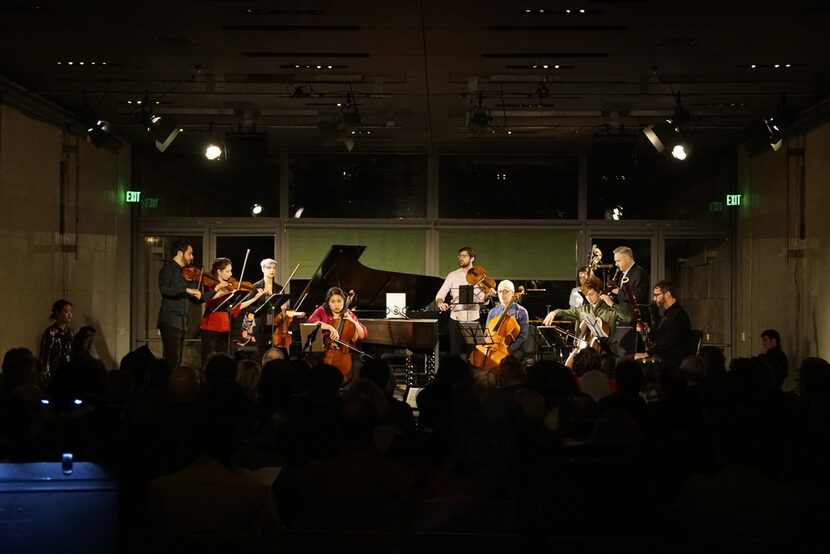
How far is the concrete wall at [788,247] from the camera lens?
10.1 m

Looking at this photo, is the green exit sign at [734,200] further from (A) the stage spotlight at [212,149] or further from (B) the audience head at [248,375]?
(B) the audience head at [248,375]

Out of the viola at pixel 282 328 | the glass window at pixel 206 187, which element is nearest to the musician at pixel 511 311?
the viola at pixel 282 328

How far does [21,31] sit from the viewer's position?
7895mm

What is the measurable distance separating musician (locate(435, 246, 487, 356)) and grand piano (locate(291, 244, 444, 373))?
31cm

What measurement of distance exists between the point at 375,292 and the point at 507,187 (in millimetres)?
3302

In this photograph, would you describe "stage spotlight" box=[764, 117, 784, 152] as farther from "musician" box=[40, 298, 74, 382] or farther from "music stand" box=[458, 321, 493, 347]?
"musician" box=[40, 298, 74, 382]

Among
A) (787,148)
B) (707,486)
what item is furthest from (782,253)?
(707,486)

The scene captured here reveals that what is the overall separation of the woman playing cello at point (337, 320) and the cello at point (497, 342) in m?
1.34

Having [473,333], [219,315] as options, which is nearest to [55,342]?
[219,315]

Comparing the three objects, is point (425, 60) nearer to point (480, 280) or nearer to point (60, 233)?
point (480, 280)

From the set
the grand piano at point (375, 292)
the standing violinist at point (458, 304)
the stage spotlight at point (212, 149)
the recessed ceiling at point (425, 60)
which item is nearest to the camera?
the recessed ceiling at point (425, 60)

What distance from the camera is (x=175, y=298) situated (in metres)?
10.6

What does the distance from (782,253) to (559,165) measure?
3.49 m

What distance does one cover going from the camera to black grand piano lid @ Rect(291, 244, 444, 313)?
34.4ft
